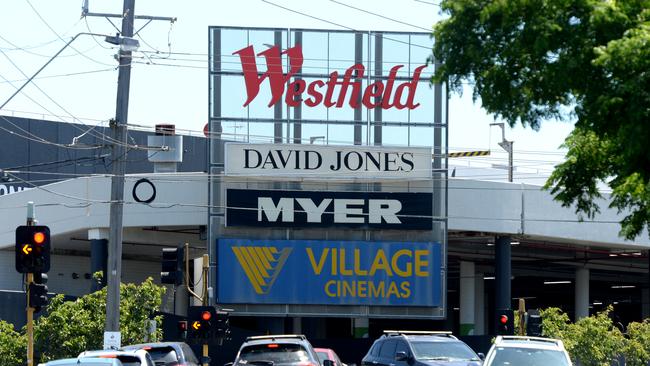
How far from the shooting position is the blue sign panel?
5072 centimetres

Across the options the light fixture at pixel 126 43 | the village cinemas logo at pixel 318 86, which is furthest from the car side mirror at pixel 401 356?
the village cinemas logo at pixel 318 86

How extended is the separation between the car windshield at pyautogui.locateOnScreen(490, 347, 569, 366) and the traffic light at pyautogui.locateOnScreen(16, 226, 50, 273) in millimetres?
9189

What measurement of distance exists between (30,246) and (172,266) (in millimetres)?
9129

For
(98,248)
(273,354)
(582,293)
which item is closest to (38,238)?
(273,354)

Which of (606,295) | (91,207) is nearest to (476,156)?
(91,207)

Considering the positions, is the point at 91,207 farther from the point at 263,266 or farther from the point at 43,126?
the point at 43,126

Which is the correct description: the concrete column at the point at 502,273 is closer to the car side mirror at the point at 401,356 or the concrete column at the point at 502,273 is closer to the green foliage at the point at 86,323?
the green foliage at the point at 86,323

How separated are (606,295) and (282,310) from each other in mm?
Answer: 46355

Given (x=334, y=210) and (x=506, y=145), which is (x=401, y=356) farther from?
(x=506, y=145)

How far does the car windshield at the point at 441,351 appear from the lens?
100 feet

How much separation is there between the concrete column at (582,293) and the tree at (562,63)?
4826cm

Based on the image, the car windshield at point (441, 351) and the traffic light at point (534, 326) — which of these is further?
the traffic light at point (534, 326)

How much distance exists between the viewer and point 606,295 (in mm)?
92625

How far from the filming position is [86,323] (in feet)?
138
